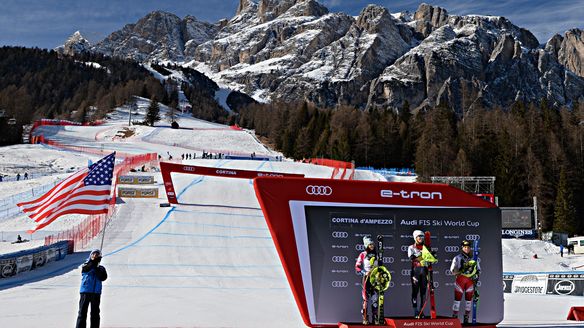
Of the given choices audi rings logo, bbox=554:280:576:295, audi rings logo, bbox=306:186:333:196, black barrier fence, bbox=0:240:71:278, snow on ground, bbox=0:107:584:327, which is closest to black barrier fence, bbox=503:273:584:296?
audi rings logo, bbox=554:280:576:295

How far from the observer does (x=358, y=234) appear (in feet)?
28.4

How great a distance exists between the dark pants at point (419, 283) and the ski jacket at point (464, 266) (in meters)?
0.51

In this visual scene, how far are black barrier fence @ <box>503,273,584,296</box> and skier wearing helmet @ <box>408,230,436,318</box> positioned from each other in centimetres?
1468

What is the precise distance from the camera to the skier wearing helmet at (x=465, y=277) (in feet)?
28.7

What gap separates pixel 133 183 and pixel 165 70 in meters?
168

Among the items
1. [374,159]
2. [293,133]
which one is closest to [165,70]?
[293,133]

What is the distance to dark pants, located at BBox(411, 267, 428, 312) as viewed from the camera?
336 inches

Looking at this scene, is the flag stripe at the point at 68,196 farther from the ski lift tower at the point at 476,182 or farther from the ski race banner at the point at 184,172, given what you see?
the ski lift tower at the point at 476,182

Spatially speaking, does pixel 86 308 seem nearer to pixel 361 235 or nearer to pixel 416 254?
pixel 361 235

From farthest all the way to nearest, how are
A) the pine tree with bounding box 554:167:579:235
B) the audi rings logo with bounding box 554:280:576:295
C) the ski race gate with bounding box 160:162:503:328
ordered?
the pine tree with bounding box 554:167:579:235
the audi rings logo with bounding box 554:280:576:295
the ski race gate with bounding box 160:162:503:328

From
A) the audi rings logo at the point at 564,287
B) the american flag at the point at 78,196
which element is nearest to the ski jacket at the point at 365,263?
the american flag at the point at 78,196

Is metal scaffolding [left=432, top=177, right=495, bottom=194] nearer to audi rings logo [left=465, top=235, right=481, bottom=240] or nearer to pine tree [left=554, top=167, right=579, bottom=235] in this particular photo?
pine tree [left=554, top=167, right=579, bottom=235]

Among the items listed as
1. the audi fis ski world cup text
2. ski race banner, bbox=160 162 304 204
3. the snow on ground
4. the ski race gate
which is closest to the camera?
the ski race gate

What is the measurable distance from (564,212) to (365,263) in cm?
5025
